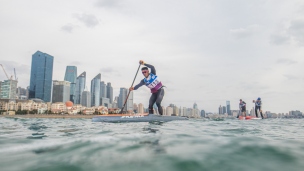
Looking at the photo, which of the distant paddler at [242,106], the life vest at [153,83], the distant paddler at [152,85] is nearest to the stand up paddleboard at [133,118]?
the distant paddler at [152,85]

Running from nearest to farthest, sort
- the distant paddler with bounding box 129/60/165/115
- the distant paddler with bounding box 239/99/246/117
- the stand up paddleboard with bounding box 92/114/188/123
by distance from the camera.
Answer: the stand up paddleboard with bounding box 92/114/188/123 < the distant paddler with bounding box 129/60/165/115 < the distant paddler with bounding box 239/99/246/117

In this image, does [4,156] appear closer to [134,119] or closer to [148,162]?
[148,162]

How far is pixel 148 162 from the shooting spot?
8.83 feet

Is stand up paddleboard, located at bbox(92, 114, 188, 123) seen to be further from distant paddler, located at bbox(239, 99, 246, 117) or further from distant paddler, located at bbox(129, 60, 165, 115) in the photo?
distant paddler, located at bbox(239, 99, 246, 117)

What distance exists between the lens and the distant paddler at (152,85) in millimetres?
12930

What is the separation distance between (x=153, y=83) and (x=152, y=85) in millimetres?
155

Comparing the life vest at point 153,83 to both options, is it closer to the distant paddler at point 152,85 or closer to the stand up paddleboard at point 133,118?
the distant paddler at point 152,85

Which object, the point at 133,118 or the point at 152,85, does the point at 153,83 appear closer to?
the point at 152,85

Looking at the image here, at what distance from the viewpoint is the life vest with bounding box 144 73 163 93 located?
516 inches

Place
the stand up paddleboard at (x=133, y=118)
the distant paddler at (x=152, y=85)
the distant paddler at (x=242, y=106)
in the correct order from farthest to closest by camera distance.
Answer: the distant paddler at (x=242, y=106)
the distant paddler at (x=152, y=85)
the stand up paddleboard at (x=133, y=118)

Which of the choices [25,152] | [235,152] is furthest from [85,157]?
[235,152]

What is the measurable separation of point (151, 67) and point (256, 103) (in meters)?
25.0

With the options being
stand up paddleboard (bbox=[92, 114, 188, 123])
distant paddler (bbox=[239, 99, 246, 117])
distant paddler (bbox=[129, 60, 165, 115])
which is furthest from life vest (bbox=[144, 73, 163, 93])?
distant paddler (bbox=[239, 99, 246, 117])

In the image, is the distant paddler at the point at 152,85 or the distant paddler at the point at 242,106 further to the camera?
the distant paddler at the point at 242,106
